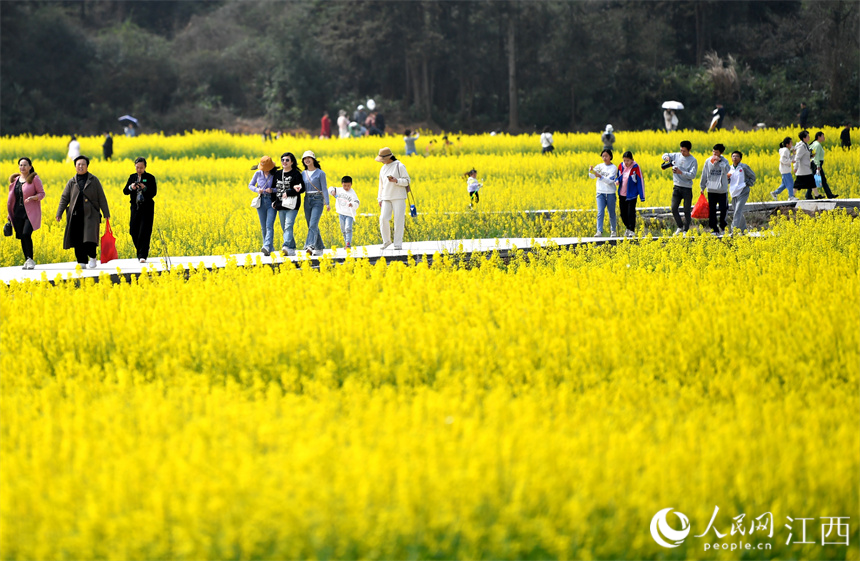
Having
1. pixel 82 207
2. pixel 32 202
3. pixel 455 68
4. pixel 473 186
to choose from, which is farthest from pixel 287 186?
pixel 455 68

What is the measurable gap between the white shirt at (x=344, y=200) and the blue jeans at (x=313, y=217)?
0.22 metres

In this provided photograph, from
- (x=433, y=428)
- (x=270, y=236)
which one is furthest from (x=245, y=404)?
(x=270, y=236)

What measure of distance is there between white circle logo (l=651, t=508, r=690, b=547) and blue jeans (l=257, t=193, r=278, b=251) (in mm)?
9950

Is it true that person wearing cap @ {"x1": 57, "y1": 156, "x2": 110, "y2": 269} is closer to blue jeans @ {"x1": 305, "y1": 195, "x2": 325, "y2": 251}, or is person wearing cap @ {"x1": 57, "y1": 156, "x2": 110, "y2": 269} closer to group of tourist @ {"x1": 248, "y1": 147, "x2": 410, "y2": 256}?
group of tourist @ {"x1": 248, "y1": 147, "x2": 410, "y2": 256}

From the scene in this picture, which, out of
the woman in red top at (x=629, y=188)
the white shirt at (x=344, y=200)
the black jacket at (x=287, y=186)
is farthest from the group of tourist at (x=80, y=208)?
the woman in red top at (x=629, y=188)

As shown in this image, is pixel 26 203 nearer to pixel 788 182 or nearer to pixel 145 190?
pixel 145 190

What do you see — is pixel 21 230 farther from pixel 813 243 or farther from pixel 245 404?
pixel 813 243

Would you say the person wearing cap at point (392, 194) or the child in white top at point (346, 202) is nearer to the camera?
the person wearing cap at point (392, 194)

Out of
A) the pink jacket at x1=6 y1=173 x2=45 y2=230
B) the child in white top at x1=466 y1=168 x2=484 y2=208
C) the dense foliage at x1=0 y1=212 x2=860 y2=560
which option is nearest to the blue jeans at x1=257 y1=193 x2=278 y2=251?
the pink jacket at x1=6 y1=173 x2=45 y2=230

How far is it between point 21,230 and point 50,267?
61 centimetres

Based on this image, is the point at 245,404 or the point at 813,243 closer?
the point at 245,404

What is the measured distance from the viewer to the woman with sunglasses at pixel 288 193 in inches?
546

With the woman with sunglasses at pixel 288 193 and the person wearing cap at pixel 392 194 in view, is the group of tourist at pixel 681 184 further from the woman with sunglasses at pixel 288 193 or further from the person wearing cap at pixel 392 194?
the woman with sunglasses at pixel 288 193

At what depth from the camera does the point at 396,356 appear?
801cm
